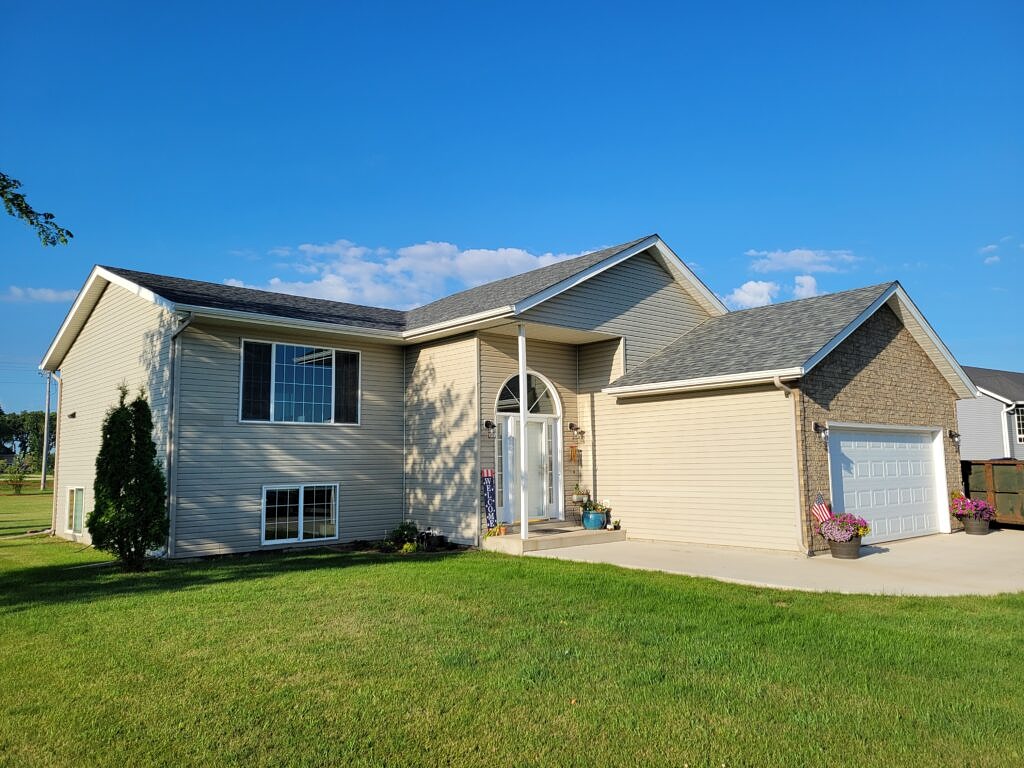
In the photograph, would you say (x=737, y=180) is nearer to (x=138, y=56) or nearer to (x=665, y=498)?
(x=665, y=498)

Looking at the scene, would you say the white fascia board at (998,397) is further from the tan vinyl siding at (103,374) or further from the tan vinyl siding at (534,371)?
the tan vinyl siding at (103,374)

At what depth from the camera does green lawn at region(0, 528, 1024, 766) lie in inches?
146

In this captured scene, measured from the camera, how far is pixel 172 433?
11414mm

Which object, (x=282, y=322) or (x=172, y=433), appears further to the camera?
(x=282, y=322)

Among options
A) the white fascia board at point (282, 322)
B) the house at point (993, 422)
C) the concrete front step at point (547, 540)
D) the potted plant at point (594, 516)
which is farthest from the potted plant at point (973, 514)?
the house at point (993, 422)

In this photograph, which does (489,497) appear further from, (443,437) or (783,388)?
(783,388)

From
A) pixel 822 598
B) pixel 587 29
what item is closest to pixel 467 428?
pixel 822 598

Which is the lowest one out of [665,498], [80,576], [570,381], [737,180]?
[80,576]

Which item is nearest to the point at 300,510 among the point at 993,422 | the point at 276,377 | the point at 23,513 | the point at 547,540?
the point at 276,377

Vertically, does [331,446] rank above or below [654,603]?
above

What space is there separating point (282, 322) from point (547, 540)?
602 cm

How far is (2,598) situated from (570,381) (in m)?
9.97

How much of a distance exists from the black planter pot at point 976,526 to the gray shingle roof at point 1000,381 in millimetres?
19450

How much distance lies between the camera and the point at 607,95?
16.0 m
